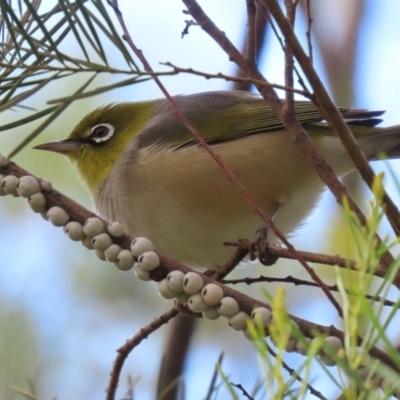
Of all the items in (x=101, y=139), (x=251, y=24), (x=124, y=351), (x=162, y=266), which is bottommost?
(x=124, y=351)

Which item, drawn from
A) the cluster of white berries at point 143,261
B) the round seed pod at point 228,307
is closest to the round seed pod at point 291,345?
the cluster of white berries at point 143,261

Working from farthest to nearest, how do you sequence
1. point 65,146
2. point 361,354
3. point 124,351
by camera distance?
point 65,146 → point 124,351 → point 361,354

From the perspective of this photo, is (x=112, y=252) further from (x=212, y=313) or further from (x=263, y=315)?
(x=263, y=315)

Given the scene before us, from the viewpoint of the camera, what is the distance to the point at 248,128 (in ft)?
8.50

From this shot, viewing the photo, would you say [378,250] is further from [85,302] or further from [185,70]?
[85,302]

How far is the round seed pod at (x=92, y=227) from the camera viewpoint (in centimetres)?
124

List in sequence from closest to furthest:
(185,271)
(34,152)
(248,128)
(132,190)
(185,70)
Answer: (185,70) < (185,271) < (132,190) < (248,128) < (34,152)

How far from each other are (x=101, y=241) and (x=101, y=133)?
1665 millimetres

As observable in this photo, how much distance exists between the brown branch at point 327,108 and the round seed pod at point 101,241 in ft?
1.34

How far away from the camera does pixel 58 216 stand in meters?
1.27

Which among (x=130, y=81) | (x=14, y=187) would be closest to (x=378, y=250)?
(x=130, y=81)

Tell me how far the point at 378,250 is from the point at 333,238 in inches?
108

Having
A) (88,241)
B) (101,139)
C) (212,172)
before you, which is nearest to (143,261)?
(88,241)

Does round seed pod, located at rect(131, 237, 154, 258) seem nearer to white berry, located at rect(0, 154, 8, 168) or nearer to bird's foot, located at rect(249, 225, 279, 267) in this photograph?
white berry, located at rect(0, 154, 8, 168)
